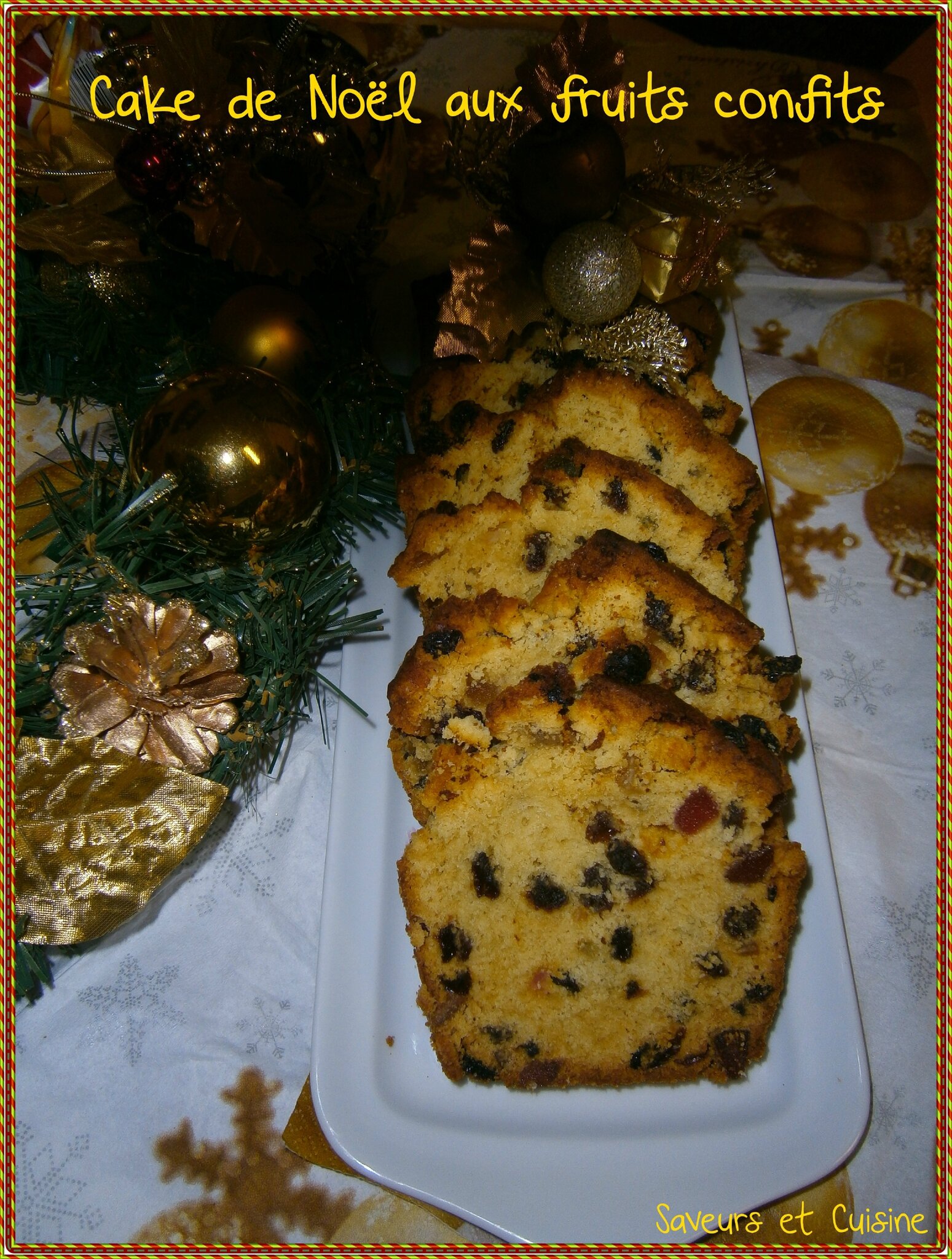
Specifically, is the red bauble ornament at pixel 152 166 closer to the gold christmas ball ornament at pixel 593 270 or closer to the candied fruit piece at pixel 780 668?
the gold christmas ball ornament at pixel 593 270

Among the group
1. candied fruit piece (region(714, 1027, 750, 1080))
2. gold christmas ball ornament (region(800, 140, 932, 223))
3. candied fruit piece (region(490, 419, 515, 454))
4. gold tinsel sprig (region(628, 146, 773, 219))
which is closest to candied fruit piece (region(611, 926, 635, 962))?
candied fruit piece (region(714, 1027, 750, 1080))

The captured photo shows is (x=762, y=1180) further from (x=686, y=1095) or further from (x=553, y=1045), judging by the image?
(x=553, y=1045)

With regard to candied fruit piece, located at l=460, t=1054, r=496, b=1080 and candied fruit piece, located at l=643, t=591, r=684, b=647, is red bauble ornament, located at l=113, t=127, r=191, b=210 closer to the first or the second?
candied fruit piece, located at l=643, t=591, r=684, b=647

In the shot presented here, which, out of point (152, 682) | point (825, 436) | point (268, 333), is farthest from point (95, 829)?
point (825, 436)

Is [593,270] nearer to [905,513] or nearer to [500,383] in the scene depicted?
[500,383]

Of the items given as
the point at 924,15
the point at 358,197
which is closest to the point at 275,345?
the point at 358,197
